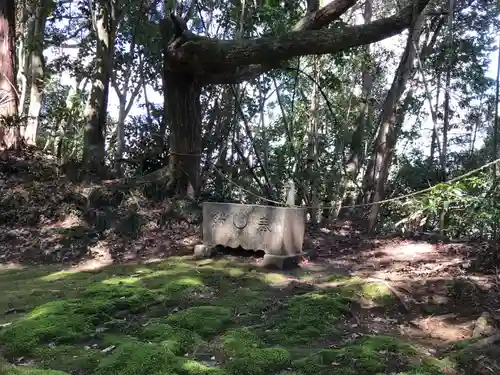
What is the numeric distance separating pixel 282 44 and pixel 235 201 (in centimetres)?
391

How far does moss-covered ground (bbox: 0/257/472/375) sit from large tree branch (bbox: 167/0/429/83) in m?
3.59

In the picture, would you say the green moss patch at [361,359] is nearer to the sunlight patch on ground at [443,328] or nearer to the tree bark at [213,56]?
the sunlight patch on ground at [443,328]

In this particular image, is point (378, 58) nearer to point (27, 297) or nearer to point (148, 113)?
point (148, 113)

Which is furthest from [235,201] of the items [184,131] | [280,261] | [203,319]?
[203,319]

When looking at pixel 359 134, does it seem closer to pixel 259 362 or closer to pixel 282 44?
pixel 282 44

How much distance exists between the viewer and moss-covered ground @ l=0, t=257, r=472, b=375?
344cm

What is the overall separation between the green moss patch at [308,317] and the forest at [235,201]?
1.0 inches

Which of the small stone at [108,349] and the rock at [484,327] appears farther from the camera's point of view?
the rock at [484,327]

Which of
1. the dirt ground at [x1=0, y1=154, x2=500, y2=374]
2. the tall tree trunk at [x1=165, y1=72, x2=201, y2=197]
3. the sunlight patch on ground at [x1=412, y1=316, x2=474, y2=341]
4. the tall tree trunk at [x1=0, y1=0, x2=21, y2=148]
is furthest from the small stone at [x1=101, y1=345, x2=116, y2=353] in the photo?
the tall tree trunk at [x1=0, y1=0, x2=21, y2=148]

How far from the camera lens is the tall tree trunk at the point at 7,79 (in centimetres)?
1047

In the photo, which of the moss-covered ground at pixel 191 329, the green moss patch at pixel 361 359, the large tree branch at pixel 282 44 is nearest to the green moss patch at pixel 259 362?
the moss-covered ground at pixel 191 329

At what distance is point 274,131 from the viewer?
17.2 meters

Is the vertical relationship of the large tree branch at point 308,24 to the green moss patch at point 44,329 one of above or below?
above

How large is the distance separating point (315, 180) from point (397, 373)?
9682 mm
